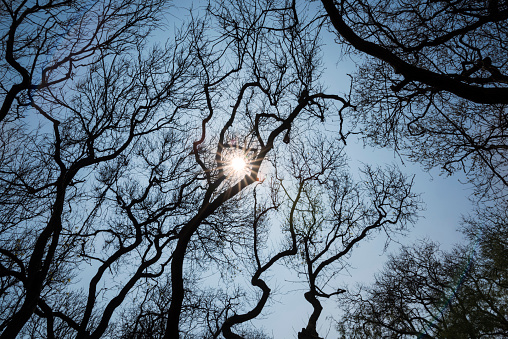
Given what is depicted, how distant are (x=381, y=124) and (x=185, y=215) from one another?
687 cm

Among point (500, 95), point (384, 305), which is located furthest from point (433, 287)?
point (500, 95)

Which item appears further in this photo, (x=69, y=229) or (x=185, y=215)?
(x=185, y=215)

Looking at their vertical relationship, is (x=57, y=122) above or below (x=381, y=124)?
above

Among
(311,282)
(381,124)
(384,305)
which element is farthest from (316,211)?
(384,305)

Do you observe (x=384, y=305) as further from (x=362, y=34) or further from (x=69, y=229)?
(x=69, y=229)

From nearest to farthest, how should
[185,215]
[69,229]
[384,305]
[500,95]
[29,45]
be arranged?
[500,95]
[29,45]
[69,229]
[185,215]
[384,305]

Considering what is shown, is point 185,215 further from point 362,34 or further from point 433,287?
point 433,287

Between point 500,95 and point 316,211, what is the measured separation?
22.6ft

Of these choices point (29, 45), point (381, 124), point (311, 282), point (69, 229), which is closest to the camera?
point (29, 45)

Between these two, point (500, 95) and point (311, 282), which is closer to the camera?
point (500, 95)

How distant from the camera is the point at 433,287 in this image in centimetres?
1295

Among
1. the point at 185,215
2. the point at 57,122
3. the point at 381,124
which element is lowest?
the point at 381,124

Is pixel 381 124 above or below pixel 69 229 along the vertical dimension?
below

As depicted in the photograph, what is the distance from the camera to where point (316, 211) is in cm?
992
